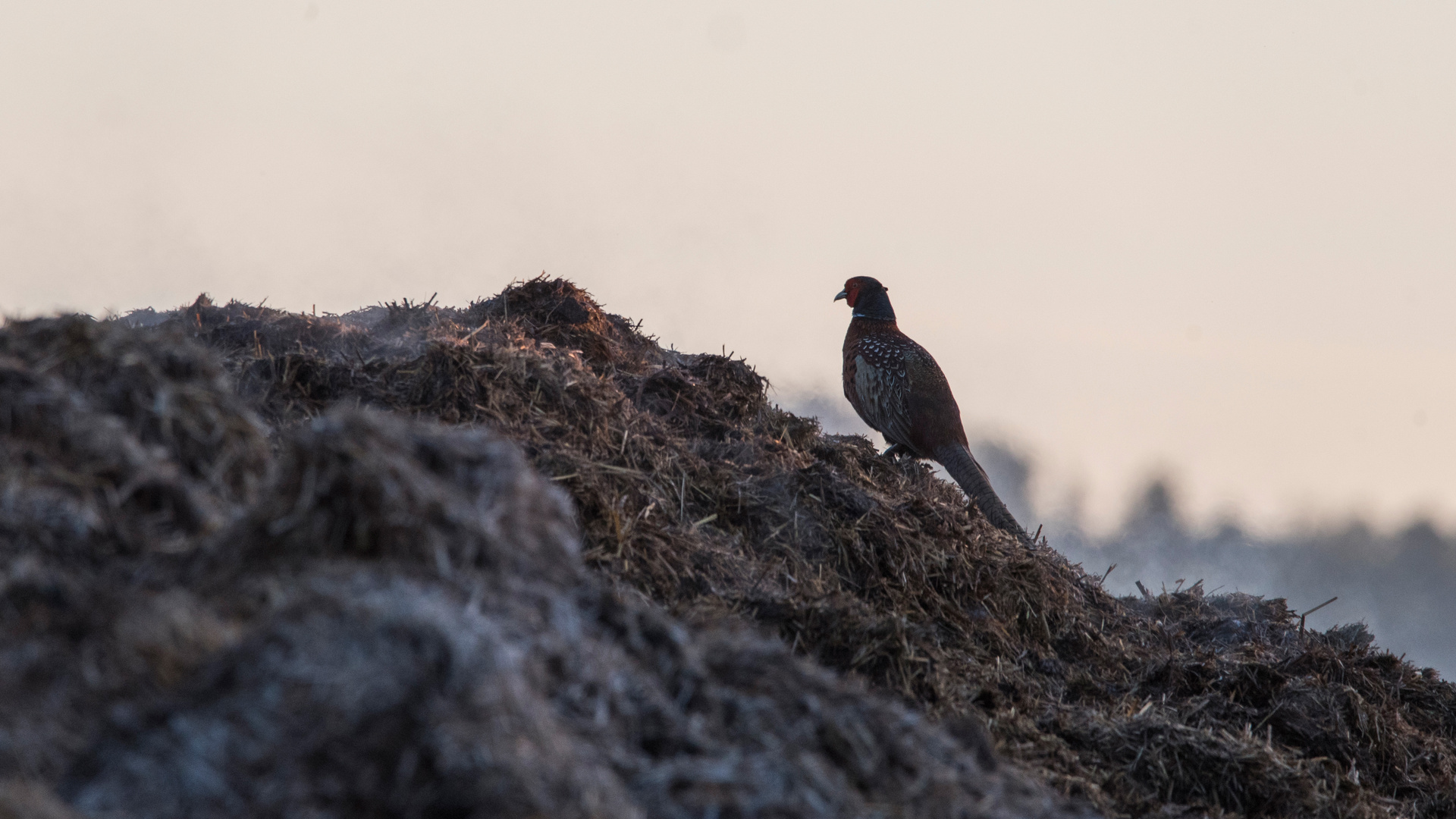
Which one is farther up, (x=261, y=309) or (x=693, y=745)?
(x=261, y=309)

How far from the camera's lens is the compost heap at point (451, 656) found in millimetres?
1801

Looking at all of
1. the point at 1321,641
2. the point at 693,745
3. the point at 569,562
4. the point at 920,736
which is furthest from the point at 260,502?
the point at 1321,641

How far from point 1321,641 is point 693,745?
6.74m

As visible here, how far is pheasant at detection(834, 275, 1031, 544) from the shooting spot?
9.02 meters

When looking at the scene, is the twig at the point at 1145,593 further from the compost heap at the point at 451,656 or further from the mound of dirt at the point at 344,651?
the mound of dirt at the point at 344,651

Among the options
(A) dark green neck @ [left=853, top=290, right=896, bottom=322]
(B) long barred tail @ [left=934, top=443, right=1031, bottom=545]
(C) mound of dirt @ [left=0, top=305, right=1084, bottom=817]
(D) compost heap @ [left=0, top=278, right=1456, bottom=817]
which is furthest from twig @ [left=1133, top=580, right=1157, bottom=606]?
(C) mound of dirt @ [left=0, top=305, right=1084, bottom=817]

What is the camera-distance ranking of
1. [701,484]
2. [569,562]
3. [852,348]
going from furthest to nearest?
1. [852,348]
2. [701,484]
3. [569,562]

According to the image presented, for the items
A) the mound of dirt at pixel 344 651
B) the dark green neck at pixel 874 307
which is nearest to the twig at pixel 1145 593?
the dark green neck at pixel 874 307

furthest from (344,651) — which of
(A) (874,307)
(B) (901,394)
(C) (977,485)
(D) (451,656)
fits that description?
(A) (874,307)

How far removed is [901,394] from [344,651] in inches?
306

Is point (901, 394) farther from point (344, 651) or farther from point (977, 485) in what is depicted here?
point (344, 651)

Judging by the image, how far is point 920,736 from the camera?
2596 mm

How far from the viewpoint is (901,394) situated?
927 centimetres

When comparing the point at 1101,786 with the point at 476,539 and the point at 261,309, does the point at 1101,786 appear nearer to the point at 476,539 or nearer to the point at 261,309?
the point at 476,539
